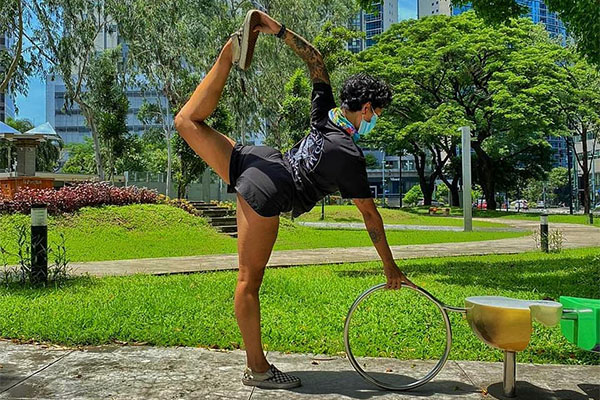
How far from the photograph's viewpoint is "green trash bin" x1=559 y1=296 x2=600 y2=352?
293 centimetres

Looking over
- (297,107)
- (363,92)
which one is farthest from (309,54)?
(297,107)

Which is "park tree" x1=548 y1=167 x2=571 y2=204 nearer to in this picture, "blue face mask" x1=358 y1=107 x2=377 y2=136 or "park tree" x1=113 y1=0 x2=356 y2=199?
"park tree" x1=113 y1=0 x2=356 y2=199

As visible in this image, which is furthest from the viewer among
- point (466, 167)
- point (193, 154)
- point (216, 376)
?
point (193, 154)

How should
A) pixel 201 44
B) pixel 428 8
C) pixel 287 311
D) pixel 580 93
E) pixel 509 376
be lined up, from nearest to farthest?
pixel 509 376
pixel 287 311
pixel 201 44
pixel 580 93
pixel 428 8

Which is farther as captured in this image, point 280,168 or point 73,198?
point 73,198

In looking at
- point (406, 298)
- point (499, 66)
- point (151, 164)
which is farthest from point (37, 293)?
point (151, 164)

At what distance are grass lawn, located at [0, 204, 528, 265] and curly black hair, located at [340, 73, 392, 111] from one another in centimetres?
922

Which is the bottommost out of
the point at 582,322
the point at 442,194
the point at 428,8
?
the point at 582,322

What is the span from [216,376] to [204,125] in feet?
5.03

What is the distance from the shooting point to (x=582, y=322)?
302 cm

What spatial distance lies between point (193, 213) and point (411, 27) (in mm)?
20794

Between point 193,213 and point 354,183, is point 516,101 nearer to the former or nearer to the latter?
point 193,213

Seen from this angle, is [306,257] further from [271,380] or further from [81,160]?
[81,160]

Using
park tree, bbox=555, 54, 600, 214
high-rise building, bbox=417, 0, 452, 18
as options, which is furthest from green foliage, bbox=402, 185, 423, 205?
high-rise building, bbox=417, 0, 452, 18
